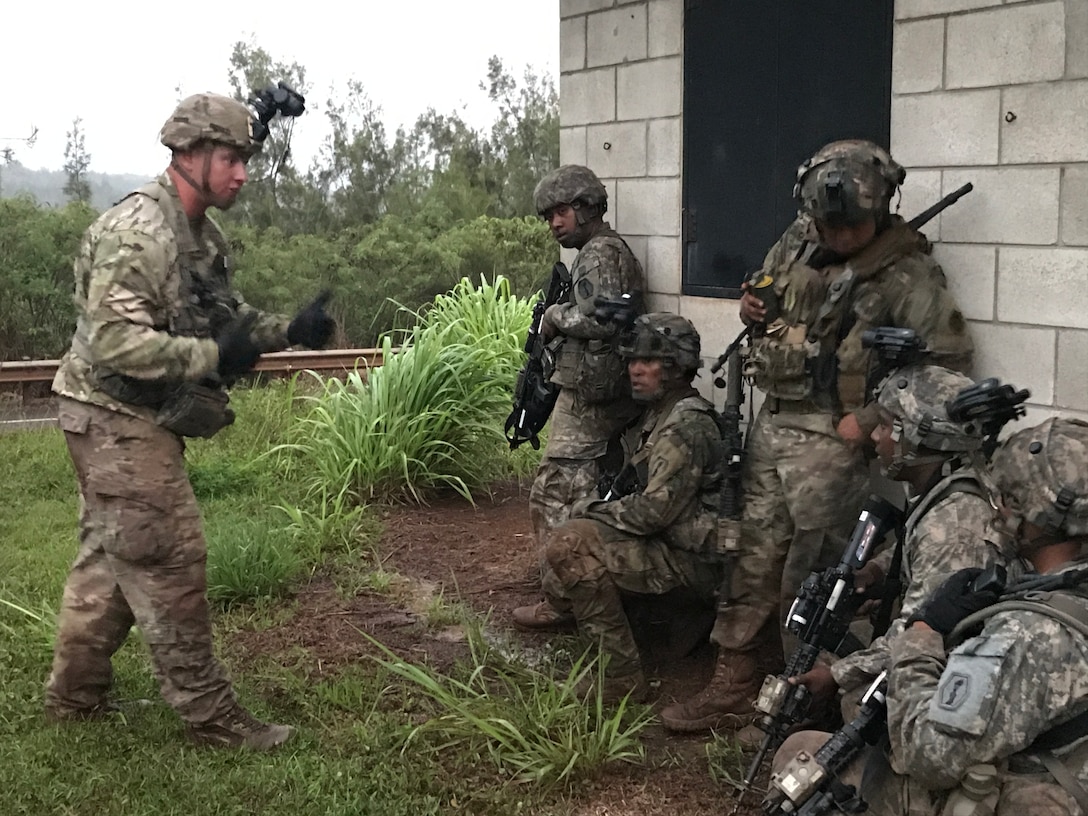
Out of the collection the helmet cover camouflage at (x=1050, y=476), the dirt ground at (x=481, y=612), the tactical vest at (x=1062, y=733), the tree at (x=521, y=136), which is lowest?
the dirt ground at (x=481, y=612)

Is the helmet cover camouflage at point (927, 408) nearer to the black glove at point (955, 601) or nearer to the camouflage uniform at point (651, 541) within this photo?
the black glove at point (955, 601)

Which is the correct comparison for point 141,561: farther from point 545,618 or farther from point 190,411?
point 545,618

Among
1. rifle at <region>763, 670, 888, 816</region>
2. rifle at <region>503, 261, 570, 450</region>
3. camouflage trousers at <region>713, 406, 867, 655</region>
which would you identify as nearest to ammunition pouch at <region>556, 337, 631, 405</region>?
rifle at <region>503, 261, 570, 450</region>

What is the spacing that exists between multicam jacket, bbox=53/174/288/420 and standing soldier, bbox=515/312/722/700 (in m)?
1.38

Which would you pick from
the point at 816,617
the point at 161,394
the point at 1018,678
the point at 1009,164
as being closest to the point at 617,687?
the point at 816,617

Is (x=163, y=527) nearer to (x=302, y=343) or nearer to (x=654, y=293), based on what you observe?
(x=302, y=343)

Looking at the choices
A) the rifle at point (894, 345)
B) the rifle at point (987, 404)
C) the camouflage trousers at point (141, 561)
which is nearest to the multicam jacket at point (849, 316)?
the rifle at point (894, 345)

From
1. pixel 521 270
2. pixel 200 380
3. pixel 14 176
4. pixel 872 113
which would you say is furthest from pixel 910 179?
pixel 14 176

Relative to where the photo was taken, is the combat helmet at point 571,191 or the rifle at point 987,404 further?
the combat helmet at point 571,191

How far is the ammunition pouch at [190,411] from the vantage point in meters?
3.78

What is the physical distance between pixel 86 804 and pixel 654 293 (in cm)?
331

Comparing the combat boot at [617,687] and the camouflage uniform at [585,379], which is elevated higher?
the camouflage uniform at [585,379]

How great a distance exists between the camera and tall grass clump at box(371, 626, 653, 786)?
12.1 feet

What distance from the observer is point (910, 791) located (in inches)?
104
